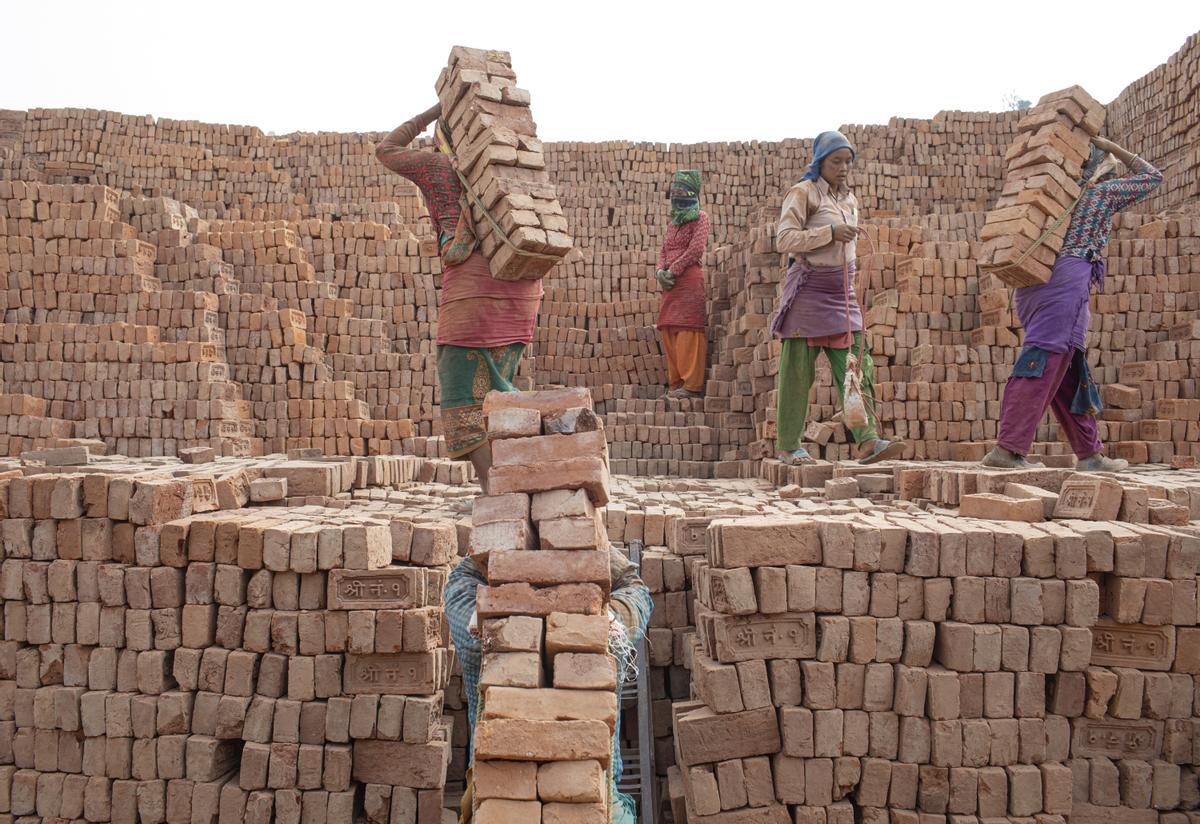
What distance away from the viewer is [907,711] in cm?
315

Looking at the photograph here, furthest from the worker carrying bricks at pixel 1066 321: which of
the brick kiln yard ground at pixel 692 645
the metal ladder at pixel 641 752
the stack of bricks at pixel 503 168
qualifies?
the stack of bricks at pixel 503 168

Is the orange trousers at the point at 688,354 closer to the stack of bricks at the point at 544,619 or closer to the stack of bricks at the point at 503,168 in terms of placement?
the stack of bricks at the point at 503,168

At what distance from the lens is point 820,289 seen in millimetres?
5840

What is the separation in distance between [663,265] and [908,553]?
6649 mm

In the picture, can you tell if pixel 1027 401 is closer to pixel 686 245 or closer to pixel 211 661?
pixel 211 661

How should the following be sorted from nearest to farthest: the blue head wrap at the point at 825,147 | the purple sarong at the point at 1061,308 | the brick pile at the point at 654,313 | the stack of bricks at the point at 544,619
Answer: the stack of bricks at the point at 544,619 < the purple sarong at the point at 1061,308 < the blue head wrap at the point at 825,147 < the brick pile at the point at 654,313

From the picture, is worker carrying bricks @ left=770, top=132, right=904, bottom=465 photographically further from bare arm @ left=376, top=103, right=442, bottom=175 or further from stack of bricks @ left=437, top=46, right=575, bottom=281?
bare arm @ left=376, top=103, right=442, bottom=175

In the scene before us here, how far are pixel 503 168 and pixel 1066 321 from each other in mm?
3173

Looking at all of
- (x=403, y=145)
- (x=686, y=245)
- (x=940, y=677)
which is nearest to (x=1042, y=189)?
(x=940, y=677)

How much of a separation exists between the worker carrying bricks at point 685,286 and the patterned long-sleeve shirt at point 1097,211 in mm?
4627

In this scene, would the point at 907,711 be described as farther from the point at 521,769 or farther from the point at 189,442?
the point at 189,442

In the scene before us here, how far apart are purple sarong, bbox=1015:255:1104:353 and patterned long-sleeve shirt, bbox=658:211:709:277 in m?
4.59

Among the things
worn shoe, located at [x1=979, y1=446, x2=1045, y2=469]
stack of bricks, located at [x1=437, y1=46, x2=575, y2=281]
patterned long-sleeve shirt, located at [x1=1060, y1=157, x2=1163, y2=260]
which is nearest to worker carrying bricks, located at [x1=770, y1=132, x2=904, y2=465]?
worn shoe, located at [x1=979, y1=446, x2=1045, y2=469]

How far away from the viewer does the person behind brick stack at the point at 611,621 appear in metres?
2.64
